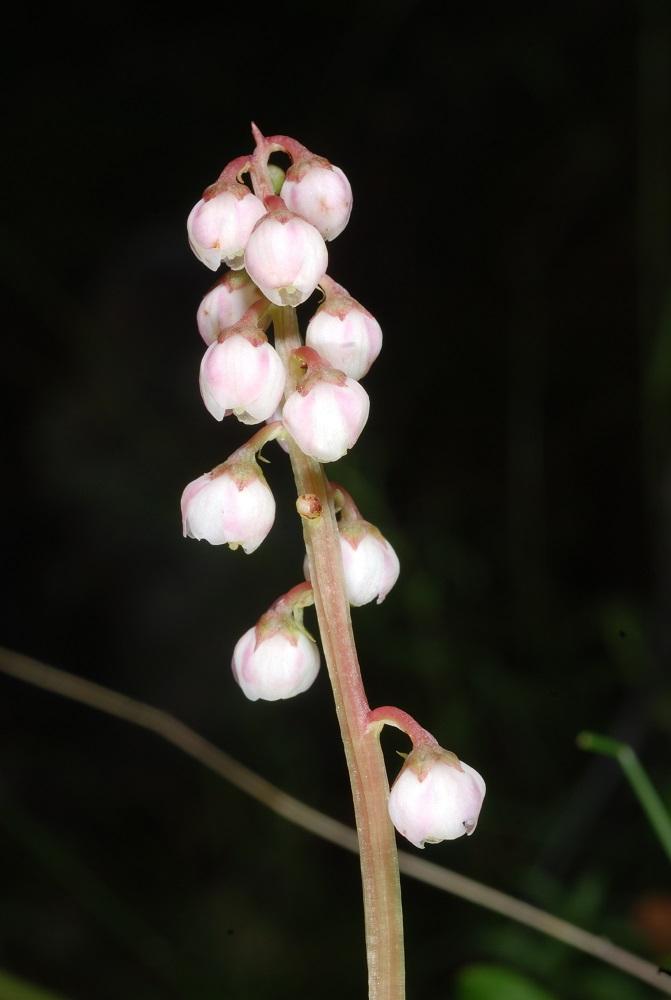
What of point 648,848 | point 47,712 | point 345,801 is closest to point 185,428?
point 47,712

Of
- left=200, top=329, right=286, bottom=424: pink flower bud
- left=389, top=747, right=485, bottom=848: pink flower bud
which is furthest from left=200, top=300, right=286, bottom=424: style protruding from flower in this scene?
left=389, top=747, right=485, bottom=848: pink flower bud

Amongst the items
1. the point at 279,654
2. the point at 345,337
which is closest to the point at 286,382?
the point at 345,337

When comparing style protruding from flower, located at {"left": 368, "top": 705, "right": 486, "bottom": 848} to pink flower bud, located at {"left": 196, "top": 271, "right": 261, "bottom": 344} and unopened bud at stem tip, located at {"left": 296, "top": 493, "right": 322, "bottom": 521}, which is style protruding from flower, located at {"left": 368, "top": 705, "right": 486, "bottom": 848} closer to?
unopened bud at stem tip, located at {"left": 296, "top": 493, "right": 322, "bottom": 521}

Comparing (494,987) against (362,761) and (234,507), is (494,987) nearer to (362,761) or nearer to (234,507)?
(362,761)

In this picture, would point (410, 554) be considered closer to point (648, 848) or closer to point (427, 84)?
point (648, 848)

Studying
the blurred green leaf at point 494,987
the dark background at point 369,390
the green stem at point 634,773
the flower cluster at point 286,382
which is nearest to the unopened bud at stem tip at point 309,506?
the flower cluster at point 286,382
